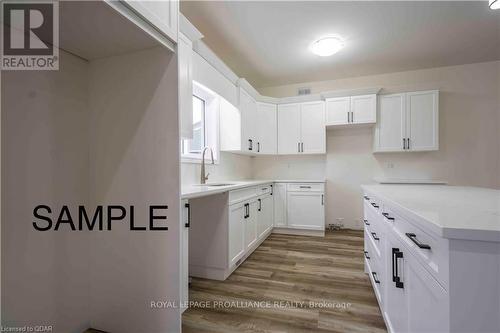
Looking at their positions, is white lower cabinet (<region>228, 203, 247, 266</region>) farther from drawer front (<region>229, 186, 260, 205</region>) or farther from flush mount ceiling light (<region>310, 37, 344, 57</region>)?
flush mount ceiling light (<region>310, 37, 344, 57</region>)

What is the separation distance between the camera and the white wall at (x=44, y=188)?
117 cm

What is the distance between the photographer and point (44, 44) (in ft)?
4.16

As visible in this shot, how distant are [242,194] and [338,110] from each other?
2.35 m

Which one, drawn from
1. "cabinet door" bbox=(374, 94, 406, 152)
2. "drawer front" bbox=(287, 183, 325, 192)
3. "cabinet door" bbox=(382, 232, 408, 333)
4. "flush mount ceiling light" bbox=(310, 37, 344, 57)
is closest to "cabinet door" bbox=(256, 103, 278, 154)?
"drawer front" bbox=(287, 183, 325, 192)

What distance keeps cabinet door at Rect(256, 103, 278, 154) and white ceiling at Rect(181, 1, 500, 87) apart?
0.64 meters

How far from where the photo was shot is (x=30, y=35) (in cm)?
120

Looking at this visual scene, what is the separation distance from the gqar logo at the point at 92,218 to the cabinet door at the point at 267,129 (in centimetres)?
284

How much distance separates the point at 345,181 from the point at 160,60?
3769 mm

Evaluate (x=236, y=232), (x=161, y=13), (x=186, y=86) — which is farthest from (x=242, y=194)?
(x=161, y=13)

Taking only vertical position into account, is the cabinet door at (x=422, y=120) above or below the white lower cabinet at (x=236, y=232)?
above

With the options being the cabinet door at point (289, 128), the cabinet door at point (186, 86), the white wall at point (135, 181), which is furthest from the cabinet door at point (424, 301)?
the cabinet door at point (289, 128)

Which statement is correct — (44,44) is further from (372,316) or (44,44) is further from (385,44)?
(385,44)

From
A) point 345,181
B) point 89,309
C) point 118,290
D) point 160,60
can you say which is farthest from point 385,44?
point 89,309

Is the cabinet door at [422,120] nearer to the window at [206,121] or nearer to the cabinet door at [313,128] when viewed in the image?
the cabinet door at [313,128]
